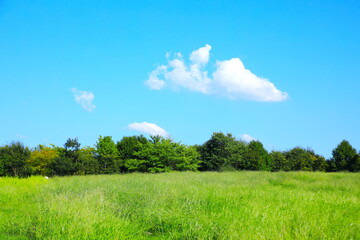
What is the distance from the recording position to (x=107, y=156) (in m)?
25.2

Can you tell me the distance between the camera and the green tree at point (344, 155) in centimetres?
3106

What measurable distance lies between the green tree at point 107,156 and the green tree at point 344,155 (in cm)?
2262

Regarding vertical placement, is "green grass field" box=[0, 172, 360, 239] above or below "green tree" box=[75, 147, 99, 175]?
below

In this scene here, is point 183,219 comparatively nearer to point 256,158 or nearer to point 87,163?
point 87,163

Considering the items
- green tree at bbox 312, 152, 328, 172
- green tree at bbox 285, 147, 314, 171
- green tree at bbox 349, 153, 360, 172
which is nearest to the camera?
green tree at bbox 349, 153, 360, 172

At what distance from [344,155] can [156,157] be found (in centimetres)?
1993

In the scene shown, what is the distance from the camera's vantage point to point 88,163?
2353cm

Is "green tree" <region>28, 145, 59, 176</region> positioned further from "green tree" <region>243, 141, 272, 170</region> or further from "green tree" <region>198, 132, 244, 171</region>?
"green tree" <region>243, 141, 272, 170</region>

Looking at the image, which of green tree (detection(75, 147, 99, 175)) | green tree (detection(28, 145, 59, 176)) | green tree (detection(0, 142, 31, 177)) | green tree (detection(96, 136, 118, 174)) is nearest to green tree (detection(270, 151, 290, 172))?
green tree (detection(96, 136, 118, 174))

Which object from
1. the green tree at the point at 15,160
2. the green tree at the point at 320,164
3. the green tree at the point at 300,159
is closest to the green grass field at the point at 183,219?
the green tree at the point at 15,160

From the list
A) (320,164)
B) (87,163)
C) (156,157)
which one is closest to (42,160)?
(87,163)

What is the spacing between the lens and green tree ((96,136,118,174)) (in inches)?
996

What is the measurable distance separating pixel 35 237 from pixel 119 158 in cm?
2231

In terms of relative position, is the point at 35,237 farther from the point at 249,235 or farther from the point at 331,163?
the point at 331,163
